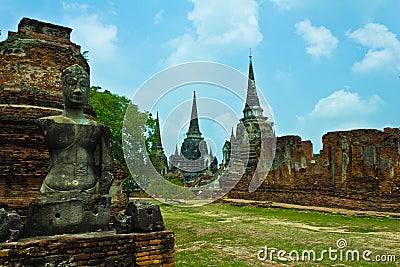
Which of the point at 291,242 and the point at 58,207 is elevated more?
the point at 58,207

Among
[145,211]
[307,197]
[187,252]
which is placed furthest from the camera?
[307,197]

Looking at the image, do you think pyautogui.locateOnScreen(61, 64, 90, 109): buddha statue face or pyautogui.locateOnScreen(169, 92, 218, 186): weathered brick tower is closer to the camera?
pyautogui.locateOnScreen(61, 64, 90, 109): buddha statue face

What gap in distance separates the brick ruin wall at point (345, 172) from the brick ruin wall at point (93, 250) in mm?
11141

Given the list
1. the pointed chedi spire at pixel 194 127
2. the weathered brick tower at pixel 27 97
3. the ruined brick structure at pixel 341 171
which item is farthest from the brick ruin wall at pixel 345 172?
the pointed chedi spire at pixel 194 127

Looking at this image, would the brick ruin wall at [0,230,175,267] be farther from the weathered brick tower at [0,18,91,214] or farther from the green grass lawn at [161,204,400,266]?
the weathered brick tower at [0,18,91,214]

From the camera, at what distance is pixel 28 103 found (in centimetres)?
731

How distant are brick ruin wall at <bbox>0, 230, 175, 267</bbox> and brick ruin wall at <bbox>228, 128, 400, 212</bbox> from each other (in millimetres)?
11141

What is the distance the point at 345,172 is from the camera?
1481 centimetres

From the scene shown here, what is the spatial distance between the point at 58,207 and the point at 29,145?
2.72 m

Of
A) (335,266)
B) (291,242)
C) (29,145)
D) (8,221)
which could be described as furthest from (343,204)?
→ (8,221)

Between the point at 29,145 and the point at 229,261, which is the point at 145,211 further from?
the point at 29,145

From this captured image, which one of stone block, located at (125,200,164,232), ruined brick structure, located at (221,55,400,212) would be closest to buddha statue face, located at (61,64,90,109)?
stone block, located at (125,200,164,232)

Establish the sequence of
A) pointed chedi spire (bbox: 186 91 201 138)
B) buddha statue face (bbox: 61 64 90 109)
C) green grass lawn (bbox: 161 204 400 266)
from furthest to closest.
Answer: pointed chedi spire (bbox: 186 91 201 138)
green grass lawn (bbox: 161 204 400 266)
buddha statue face (bbox: 61 64 90 109)

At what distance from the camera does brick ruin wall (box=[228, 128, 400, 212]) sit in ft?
44.4
